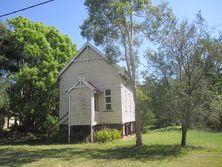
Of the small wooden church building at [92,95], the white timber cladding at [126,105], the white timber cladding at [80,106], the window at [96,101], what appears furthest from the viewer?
the white timber cladding at [126,105]

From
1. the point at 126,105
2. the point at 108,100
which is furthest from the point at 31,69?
the point at 126,105

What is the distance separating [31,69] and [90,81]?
597 cm

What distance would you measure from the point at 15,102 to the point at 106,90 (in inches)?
377

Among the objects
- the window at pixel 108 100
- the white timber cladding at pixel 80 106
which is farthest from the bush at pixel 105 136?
the window at pixel 108 100

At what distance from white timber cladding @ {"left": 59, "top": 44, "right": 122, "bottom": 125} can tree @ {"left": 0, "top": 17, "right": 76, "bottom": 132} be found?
2092 millimetres

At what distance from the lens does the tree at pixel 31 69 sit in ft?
97.1

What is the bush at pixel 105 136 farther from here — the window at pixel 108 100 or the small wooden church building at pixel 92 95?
the window at pixel 108 100

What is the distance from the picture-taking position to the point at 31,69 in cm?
2911

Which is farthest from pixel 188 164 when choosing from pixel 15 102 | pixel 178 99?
pixel 15 102

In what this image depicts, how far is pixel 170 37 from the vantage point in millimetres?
18781

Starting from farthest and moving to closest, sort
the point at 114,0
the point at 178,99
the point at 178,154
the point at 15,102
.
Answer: the point at 15,102 < the point at 114,0 < the point at 178,99 < the point at 178,154

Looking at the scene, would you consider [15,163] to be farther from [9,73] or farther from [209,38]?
[9,73]

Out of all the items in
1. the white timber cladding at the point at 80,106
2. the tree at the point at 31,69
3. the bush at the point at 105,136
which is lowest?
the bush at the point at 105,136

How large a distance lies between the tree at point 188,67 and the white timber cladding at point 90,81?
857 cm
